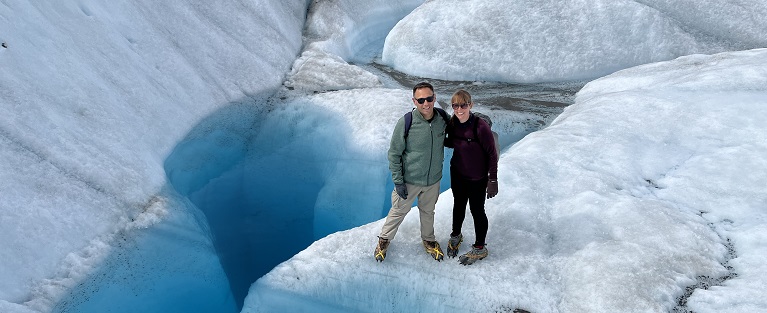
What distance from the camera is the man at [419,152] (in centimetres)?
437

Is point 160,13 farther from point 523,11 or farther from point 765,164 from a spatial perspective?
point 765,164

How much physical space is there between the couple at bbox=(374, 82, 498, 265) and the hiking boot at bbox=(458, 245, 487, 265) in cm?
35

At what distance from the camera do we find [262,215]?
871 centimetres

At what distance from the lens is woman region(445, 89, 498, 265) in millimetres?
4418

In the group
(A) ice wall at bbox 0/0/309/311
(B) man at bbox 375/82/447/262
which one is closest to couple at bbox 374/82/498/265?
(B) man at bbox 375/82/447/262

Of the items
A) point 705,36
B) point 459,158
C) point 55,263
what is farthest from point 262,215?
point 705,36

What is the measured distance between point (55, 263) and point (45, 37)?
3.58m

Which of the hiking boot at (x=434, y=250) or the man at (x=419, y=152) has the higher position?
the man at (x=419, y=152)

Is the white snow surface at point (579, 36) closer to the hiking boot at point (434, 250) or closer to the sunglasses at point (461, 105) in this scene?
the hiking boot at point (434, 250)

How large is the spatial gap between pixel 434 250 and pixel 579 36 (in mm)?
8208

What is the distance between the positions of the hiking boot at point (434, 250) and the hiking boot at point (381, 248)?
16.5 inches

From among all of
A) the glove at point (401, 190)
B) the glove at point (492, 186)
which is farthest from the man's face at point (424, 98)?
the glove at point (492, 186)

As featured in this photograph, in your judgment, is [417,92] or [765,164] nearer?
[417,92]

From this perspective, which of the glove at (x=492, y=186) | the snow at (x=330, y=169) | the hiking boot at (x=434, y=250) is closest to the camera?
the glove at (x=492, y=186)
